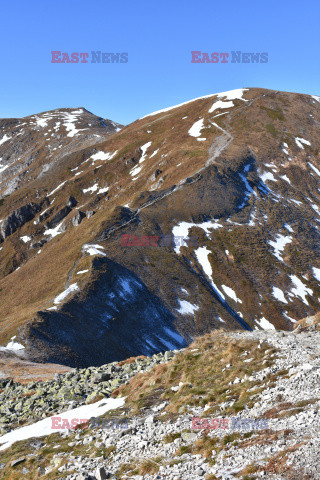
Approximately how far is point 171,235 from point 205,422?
87.2 metres

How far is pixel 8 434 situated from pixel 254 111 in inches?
6810

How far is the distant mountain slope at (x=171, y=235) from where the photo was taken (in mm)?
71206

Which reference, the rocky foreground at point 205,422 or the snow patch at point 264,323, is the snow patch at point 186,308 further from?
the rocky foreground at point 205,422

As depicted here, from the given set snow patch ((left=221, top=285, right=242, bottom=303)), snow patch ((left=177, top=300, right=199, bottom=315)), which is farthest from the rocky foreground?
snow patch ((left=221, top=285, right=242, bottom=303))

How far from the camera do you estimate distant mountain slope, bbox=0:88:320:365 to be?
71206 millimetres

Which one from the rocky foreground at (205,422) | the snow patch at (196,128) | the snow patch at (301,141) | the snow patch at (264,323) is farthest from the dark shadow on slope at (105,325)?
the snow patch at (301,141)

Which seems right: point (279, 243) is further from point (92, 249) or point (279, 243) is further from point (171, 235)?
point (92, 249)

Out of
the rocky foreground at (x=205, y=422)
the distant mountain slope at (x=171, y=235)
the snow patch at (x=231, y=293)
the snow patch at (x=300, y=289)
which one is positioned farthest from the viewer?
the snow patch at (x=300, y=289)

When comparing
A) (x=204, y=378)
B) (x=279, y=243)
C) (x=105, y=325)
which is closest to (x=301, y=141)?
(x=279, y=243)

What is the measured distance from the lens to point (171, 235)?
337ft

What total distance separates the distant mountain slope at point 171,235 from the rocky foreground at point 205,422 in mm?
38161

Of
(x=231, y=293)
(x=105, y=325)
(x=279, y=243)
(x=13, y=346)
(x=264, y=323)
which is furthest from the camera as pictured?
(x=279, y=243)

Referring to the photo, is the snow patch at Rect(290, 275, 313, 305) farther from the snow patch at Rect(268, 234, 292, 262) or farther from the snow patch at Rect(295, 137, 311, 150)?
the snow patch at Rect(295, 137, 311, 150)

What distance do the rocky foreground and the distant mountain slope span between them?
38161mm
